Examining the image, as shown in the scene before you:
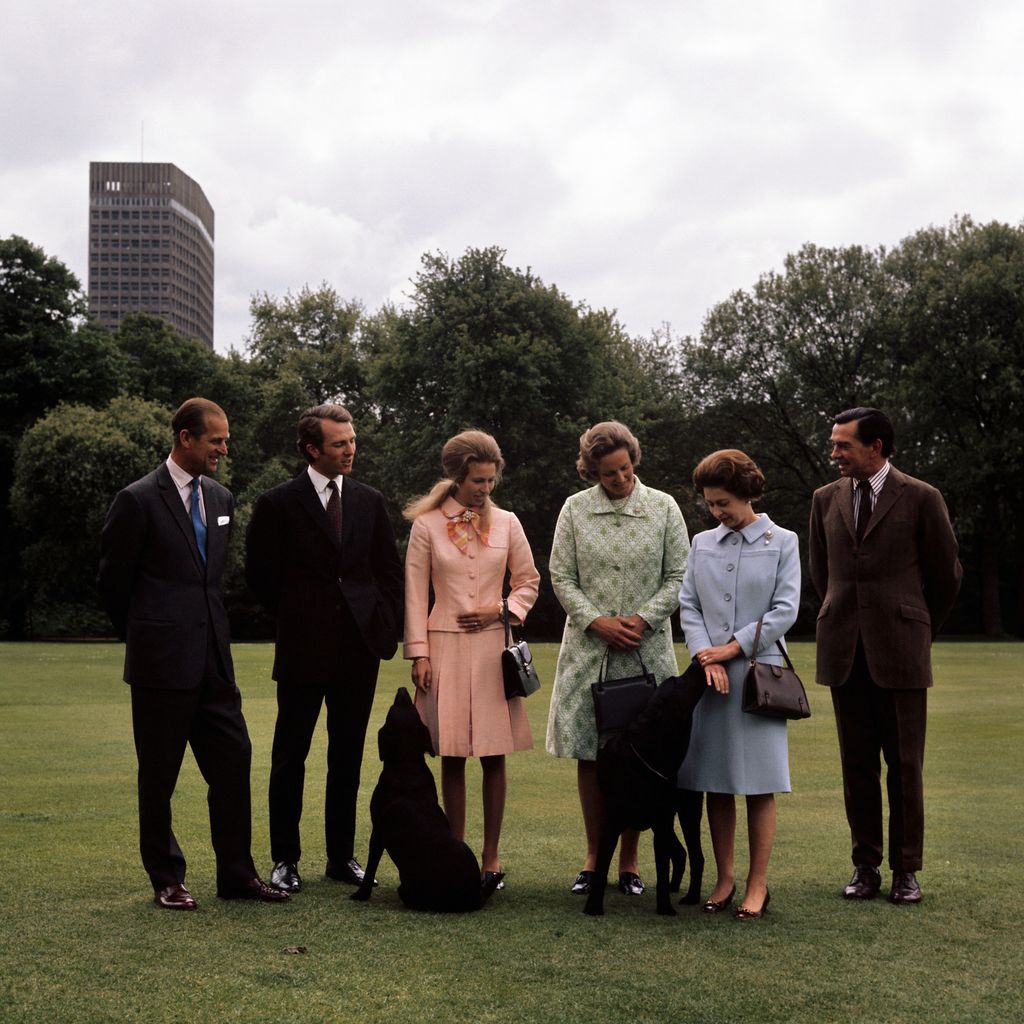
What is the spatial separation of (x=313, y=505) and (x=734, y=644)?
2.21 metres

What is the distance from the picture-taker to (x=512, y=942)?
512 centimetres

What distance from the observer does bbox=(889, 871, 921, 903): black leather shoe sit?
6.02 metres

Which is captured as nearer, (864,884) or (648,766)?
(648,766)

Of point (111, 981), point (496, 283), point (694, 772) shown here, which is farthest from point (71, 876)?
point (496, 283)

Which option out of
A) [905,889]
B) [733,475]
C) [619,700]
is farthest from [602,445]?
[905,889]

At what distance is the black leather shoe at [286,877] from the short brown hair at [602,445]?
2398 mm

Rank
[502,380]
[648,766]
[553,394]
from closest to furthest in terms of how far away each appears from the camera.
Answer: [648,766] → [502,380] → [553,394]

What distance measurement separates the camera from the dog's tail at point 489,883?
581 centimetres

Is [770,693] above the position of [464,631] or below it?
below

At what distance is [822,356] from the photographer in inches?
2009

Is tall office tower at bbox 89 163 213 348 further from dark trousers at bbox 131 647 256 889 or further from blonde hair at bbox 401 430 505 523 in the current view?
dark trousers at bbox 131 647 256 889

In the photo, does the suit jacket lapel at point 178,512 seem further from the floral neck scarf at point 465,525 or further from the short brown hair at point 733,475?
the short brown hair at point 733,475

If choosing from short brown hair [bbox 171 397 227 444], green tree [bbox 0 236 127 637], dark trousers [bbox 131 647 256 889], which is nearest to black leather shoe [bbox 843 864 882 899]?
dark trousers [bbox 131 647 256 889]

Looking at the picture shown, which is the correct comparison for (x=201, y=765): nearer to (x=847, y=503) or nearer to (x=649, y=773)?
(x=649, y=773)
